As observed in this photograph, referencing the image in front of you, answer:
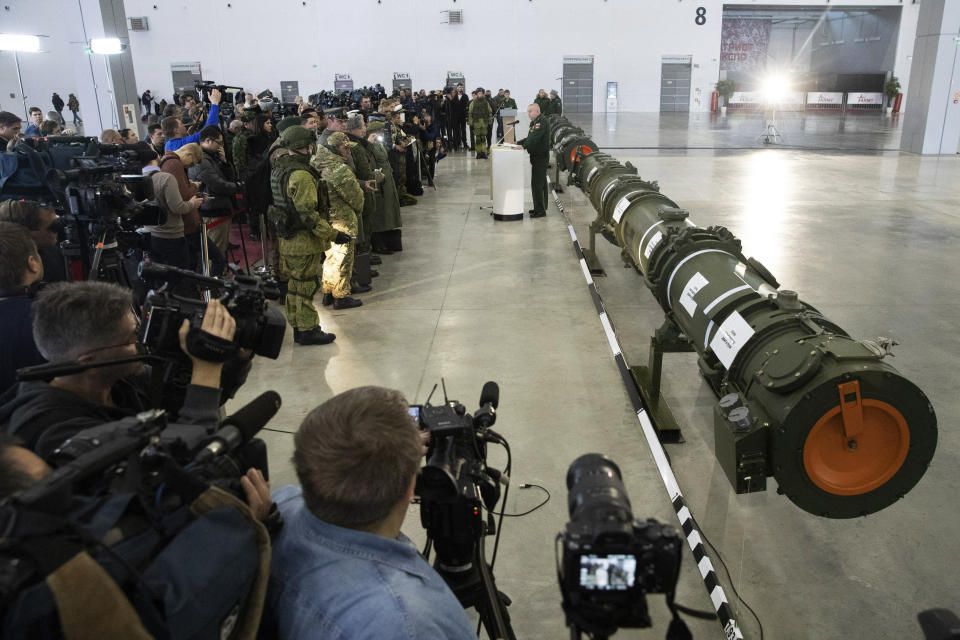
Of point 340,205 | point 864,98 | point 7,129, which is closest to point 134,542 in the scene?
point 340,205

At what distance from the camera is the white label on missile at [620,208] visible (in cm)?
561

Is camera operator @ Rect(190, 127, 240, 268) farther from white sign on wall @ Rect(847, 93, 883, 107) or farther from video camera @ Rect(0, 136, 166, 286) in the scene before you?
white sign on wall @ Rect(847, 93, 883, 107)

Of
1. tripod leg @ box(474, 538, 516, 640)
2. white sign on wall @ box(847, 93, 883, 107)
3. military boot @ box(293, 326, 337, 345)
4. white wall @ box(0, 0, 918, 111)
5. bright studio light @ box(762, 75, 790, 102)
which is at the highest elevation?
white wall @ box(0, 0, 918, 111)

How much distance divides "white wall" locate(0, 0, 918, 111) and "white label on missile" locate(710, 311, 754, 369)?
2676 cm

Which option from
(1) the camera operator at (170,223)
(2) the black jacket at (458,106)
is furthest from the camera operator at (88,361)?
(2) the black jacket at (458,106)

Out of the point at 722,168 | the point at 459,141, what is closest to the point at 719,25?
the point at 459,141

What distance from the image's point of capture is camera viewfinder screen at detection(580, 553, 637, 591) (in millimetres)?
1162

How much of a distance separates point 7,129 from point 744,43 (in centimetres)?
3716

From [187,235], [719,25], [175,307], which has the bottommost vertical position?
[187,235]

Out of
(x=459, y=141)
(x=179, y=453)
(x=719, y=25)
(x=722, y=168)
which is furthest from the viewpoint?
(x=719, y=25)

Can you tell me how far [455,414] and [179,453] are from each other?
2.80 ft

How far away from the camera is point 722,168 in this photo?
14273 millimetres

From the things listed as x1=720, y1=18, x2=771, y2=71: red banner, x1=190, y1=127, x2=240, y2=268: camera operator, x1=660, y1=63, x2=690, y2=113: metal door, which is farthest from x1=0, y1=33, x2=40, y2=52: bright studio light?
x1=720, y1=18, x2=771, y2=71: red banner

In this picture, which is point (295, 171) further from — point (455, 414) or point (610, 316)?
point (455, 414)
